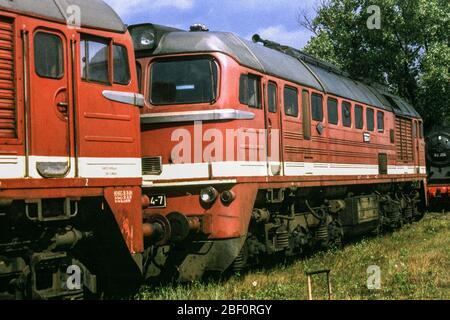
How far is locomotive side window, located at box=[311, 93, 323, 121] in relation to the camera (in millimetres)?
11734

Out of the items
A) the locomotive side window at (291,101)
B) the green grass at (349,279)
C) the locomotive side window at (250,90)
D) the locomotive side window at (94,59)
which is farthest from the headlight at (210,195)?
the locomotive side window at (291,101)

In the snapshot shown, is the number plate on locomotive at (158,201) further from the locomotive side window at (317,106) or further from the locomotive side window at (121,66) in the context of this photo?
the locomotive side window at (317,106)

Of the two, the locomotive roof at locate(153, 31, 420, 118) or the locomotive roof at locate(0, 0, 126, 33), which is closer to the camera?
the locomotive roof at locate(0, 0, 126, 33)

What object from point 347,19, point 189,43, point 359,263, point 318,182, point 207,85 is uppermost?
point 347,19

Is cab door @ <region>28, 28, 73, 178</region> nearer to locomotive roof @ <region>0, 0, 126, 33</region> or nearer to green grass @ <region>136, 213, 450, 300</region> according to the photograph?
locomotive roof @ <region>0, 0, 126, 33</region>

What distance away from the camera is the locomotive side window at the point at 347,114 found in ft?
43.8

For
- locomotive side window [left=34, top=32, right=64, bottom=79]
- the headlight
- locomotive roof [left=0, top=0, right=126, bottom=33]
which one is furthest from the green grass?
locomotive roof [left=0, top=0, right=126, bottom=33]

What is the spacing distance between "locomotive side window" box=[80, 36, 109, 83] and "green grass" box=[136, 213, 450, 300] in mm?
2766

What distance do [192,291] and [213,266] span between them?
31.8 inches

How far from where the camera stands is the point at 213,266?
8.86m
